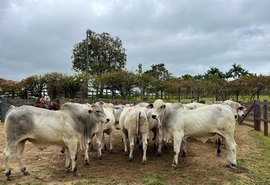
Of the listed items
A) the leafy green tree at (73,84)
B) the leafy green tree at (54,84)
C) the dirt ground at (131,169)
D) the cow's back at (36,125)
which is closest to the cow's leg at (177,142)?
the dirt ground at (131,169)

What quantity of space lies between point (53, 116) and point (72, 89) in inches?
855

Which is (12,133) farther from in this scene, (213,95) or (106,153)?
(213,95)

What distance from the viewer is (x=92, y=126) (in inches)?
312

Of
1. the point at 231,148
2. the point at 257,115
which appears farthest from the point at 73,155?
the point at 257,115

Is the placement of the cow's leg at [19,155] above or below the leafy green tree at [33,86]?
below

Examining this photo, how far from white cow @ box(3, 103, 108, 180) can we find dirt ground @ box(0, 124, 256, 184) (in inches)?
14.7

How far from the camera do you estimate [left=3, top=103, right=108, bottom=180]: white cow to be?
695cm

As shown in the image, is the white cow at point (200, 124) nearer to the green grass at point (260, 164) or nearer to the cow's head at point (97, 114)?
the green grass at point (260, 164)

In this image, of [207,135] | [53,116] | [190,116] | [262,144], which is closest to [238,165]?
[207,135]

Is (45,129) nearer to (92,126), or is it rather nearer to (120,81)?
(92,126)

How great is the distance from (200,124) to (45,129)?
13.0 ft

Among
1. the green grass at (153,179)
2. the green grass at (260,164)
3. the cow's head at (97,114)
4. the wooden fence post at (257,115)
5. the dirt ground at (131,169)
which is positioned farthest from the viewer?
the wooden fence post at (257,115)

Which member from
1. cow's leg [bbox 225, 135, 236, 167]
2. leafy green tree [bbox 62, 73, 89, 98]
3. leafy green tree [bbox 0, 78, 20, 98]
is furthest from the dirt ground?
leafy green tree [bbox 0, 78, 20, 98]

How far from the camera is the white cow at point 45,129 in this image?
6945 mm
